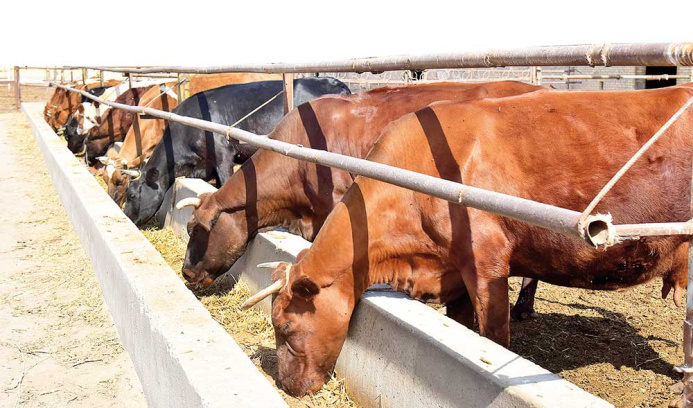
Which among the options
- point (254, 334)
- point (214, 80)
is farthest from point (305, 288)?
point (214, 80)

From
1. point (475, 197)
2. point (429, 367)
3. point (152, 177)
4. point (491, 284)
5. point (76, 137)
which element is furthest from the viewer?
point (76, 137)

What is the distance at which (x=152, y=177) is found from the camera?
8648 mm

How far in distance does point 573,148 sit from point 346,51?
1.87 m

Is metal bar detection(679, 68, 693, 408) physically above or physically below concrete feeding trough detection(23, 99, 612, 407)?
above

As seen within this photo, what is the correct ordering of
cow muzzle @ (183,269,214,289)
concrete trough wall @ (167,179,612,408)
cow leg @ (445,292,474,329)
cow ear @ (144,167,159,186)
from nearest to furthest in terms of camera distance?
concrete trough wall @ (167,179,612,408), cow leg @ (445,292,474,329), cow muzzle @ (183,269,214,289), cow ear @ (144,167,159,186)

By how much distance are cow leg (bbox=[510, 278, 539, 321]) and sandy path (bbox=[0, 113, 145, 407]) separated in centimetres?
269

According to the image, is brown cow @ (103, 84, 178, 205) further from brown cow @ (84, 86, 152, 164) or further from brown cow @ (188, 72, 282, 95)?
brown cow @ (84, 86, 152, 164)

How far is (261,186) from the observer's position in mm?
5824

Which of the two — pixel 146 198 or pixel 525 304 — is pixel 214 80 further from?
pixel 525 304

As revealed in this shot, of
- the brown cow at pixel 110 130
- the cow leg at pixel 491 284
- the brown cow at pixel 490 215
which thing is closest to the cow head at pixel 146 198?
the brown cow at pixel 110 130

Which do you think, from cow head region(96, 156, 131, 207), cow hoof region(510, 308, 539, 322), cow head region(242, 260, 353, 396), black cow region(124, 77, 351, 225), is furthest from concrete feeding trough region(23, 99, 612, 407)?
cow head region(96, 156, 131, 207)

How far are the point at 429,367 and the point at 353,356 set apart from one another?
0.81m

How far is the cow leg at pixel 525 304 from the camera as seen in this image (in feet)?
17.3

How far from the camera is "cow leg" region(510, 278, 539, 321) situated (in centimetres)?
526
